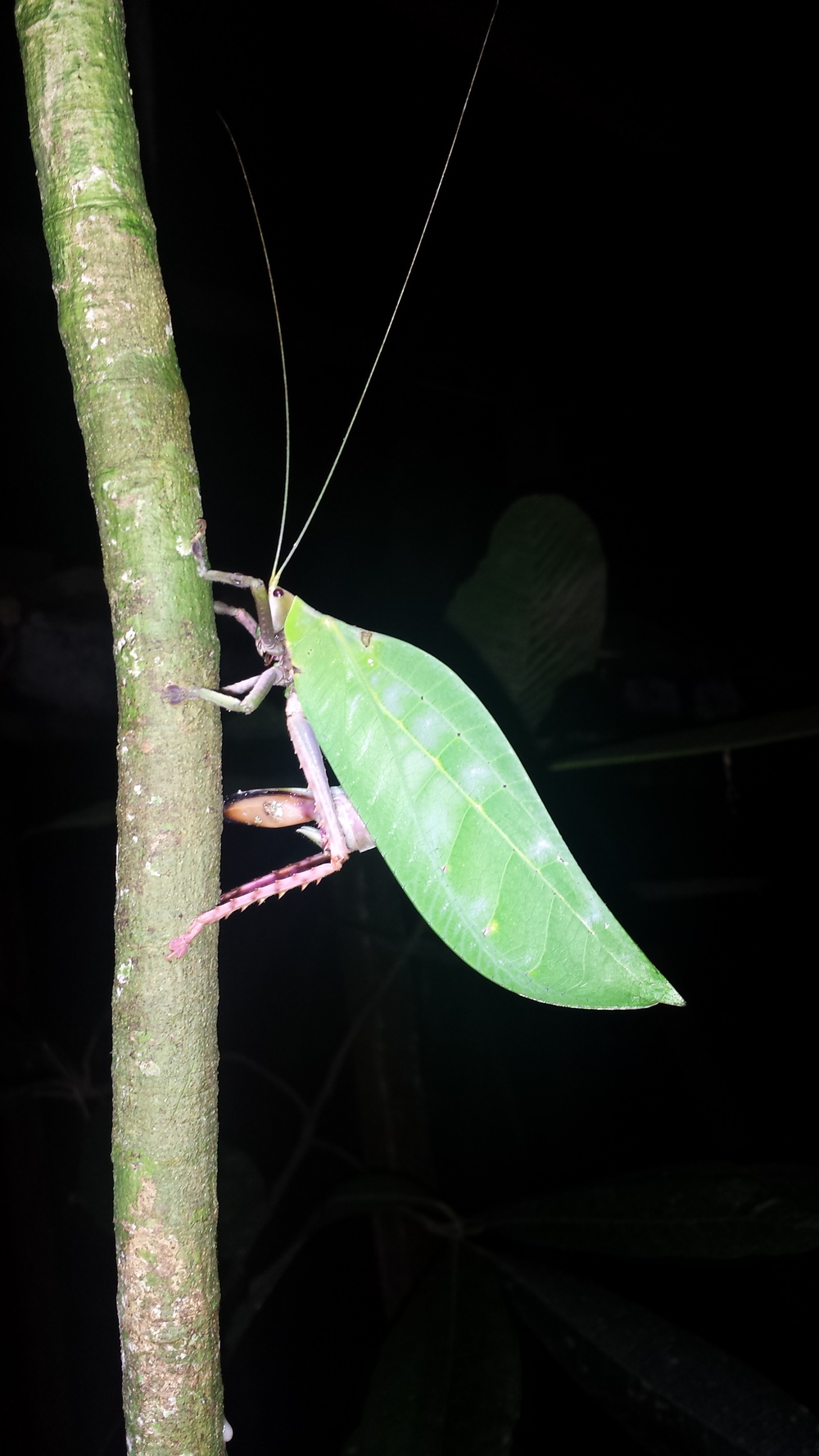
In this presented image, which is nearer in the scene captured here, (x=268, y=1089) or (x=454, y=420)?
(x=268, y=1089)

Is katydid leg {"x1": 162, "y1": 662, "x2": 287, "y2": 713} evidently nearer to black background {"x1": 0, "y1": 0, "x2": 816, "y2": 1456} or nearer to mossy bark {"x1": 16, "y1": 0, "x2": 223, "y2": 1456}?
mossy bark {"x1": 16, "y1": 0, "x2": 223, "y2": 1456}

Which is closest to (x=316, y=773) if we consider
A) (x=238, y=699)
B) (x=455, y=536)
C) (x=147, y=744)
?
(x=238, y=699)

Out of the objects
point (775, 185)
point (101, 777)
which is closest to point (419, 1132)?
point (101, 777)

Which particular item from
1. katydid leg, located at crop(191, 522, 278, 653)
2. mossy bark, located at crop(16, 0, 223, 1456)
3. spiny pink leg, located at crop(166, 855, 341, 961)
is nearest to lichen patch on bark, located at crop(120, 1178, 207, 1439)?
mossy bark, located at crop(16, 0, 223, 1456)

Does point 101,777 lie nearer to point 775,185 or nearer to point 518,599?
point 518,599

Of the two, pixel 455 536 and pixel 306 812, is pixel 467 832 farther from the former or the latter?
pixel 455 536

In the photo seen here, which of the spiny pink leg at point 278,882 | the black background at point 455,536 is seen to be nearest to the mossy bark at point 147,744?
the spiny pink leg at point 278,882
